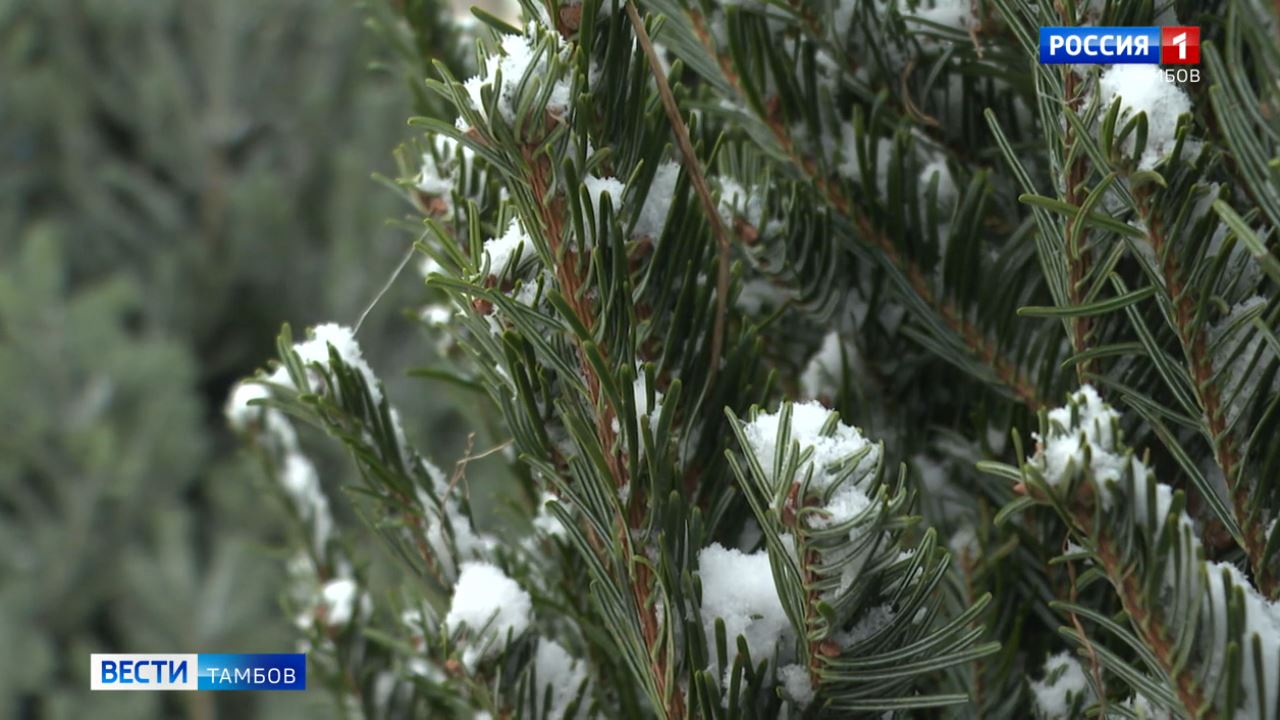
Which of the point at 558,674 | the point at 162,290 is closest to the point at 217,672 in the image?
the point at 558,674

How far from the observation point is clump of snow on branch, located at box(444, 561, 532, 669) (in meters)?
0.43

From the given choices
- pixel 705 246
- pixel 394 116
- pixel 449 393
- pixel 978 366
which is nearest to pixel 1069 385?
pixel 978 366

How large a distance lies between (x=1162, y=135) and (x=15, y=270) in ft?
5.89

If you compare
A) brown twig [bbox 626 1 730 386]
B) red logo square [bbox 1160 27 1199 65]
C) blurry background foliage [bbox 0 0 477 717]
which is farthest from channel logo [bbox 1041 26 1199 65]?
blurry background foliage [bbox 0 0 477 717]

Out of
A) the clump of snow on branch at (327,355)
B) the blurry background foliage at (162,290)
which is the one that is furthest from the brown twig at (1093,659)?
the blurry background foliage at (162,290)

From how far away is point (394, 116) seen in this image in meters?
1.98

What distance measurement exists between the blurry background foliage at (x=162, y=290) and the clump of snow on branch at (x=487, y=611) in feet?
3.98

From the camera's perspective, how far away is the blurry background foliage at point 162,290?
1686 millimetres

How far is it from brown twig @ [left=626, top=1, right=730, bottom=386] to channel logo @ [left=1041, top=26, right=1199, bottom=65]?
115 mm

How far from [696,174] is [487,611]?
0.19m

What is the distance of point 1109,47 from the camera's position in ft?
1.15

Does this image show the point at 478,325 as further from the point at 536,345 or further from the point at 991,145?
the point at 991,145

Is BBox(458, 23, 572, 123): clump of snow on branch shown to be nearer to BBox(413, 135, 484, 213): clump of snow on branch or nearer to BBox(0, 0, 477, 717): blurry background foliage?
BBox(413, 135, 484, 213): clump of snow on branch

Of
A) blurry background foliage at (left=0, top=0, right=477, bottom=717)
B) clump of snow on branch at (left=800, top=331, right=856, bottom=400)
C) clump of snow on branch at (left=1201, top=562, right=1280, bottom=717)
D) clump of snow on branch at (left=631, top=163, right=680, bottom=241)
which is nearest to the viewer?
clump of snow on branch at (left=1201, top=562, right=1280, bottom=717)
